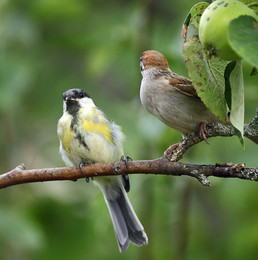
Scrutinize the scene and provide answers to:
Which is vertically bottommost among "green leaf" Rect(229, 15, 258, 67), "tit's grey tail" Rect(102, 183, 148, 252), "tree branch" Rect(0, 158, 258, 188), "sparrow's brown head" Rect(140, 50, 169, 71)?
"tit's grey tail" Rect(102, 183, 148, 252)

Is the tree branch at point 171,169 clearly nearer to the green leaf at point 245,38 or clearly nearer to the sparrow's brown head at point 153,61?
the green leaf at point 245,38

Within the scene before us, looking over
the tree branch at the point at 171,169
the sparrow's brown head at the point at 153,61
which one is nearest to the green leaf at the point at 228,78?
the tree branch at the point at 171,169

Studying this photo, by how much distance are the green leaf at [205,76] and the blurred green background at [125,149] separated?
5.47 ft

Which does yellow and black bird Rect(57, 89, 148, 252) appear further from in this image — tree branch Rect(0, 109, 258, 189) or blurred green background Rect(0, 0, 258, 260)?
tree branch Rect(0, 109, 258, 189)

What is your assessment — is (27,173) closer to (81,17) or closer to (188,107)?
(188,107)

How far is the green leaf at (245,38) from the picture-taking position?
1.21m

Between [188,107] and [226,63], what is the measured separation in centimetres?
147

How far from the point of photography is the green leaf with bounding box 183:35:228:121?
1.60 meters

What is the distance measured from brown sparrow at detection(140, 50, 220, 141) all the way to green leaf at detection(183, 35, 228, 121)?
1.20 metres

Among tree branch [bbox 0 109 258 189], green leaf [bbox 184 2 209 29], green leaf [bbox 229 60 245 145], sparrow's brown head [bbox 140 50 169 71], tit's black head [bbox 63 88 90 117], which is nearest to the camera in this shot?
green leaf [bbox 229 60 245 145]

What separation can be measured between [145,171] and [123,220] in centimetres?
206

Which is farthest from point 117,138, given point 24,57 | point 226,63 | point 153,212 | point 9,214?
point 226,63

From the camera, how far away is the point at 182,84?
329 cm

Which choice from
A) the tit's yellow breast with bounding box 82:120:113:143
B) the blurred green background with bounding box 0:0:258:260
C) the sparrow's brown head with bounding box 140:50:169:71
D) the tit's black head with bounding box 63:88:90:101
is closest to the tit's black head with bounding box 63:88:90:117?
the tit's black head with bounding box 63:88:90:101
